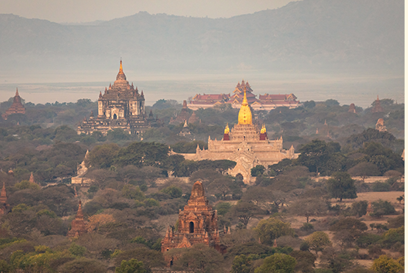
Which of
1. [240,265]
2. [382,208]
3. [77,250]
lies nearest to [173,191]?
[382,208]

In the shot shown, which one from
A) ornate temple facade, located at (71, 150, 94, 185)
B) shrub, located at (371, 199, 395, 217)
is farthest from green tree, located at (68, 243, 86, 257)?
ornate temple facade, located at (71, 150, 94, 185)

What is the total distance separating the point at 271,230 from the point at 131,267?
18439 millimetres

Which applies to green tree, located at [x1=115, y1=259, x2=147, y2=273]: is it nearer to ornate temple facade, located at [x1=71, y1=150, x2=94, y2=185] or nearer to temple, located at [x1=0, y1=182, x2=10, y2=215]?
temple, located at [x1=0, y1=182, x2=10, y2=215]

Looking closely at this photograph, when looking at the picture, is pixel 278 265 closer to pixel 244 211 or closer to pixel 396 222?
pixel 396 222

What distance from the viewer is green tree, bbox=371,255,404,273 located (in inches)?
2169

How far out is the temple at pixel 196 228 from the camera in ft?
192

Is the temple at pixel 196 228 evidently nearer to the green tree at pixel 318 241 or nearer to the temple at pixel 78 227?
the green tree at pixel 318 241

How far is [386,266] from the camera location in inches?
2191

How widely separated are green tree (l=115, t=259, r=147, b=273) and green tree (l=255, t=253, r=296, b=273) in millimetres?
5865

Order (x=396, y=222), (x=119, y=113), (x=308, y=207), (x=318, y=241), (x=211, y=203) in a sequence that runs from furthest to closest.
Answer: (x=119, y=113)
(x=211, y=203)
(x=308, y=207)
(x=396, y=222)
(x=318, y=241)

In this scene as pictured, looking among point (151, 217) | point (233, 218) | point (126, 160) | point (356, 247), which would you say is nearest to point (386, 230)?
point (356, 247)

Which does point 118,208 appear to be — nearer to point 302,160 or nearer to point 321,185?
point 321,185

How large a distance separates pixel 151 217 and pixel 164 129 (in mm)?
104905

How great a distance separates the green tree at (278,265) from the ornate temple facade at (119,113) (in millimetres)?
127328
